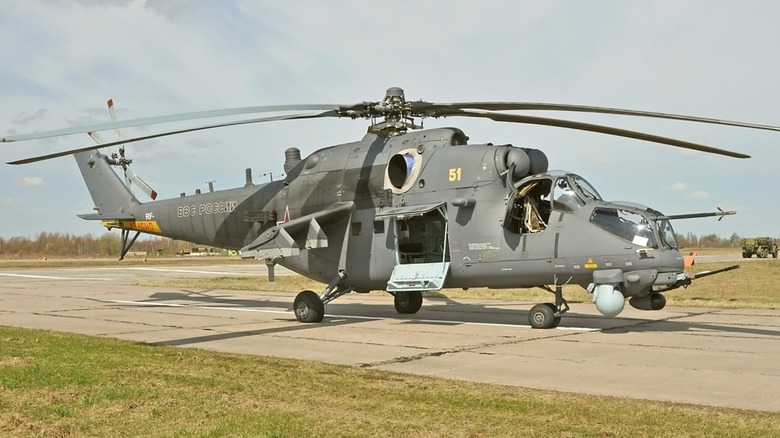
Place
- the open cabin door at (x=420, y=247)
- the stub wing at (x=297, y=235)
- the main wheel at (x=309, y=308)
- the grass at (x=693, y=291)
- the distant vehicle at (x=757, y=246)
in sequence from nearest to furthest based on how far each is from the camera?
the open cabin door at (x=420, y=247), the stub wing at (x=297, y=235), the main wheel at (x=309, y=308), the grass at (x=693, y=291), the distant vehicle at (x=757, y=246)

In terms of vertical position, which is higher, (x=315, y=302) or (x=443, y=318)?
(x=315, y=302)

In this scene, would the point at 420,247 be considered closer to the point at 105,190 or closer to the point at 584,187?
the point at 584,187

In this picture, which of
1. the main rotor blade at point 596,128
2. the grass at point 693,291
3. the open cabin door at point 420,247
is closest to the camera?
the main rotor blade at point 596,128

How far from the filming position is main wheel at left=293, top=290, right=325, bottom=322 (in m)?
17.0

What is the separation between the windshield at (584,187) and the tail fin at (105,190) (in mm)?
14689

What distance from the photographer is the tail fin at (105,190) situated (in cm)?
2334

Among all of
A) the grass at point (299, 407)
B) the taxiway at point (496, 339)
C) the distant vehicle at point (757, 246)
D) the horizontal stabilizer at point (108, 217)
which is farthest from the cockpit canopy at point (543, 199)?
the distant vehicle at point (757, 246)

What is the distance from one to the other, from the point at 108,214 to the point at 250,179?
6.85m

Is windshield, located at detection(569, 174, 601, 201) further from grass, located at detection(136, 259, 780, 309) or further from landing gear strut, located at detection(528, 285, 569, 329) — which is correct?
grass, located at detection(136, 259, 780, 309)

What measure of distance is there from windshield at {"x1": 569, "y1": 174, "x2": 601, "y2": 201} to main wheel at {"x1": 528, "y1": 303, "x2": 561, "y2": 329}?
8.01 ft

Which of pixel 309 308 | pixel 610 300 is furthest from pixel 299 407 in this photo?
pixel 309 308

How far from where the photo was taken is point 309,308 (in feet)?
55.8

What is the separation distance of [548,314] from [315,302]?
5563 mm

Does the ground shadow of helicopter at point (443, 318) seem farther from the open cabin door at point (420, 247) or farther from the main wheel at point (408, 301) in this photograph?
the open cabin door at point (420, 247)
